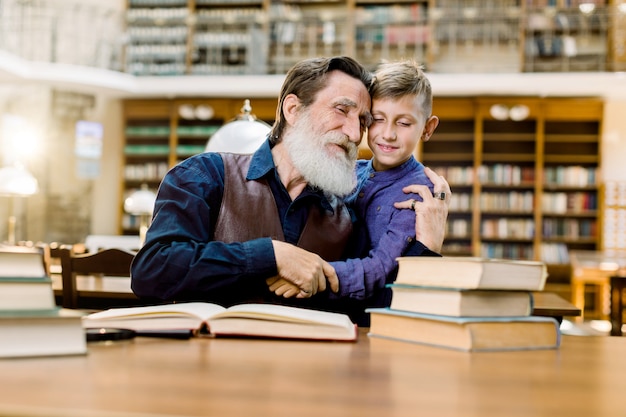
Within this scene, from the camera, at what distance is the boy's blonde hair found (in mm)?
1968

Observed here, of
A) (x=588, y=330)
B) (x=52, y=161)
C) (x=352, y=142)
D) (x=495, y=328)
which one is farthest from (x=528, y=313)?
(x=52, y=161)

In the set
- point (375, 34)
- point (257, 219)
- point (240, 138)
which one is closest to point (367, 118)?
point (257, 219)

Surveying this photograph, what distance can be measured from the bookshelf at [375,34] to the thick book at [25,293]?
9.57 meters

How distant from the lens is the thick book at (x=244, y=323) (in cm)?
127

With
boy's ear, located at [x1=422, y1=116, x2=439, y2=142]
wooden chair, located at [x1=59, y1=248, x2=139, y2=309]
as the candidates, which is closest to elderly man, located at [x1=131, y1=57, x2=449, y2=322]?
boy's ear, located at [x1=422, y1=116, x2=439, y2=142]

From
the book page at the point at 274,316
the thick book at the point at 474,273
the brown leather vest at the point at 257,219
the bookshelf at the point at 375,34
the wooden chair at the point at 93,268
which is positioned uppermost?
the bookshelf at the point at 375,34

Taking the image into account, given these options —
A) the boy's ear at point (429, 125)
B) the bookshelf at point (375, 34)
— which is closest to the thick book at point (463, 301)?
the boy's ear at point (429, 125)

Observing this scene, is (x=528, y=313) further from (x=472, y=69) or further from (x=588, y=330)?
(x=472, y=69)

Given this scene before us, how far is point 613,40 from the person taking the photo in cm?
1015

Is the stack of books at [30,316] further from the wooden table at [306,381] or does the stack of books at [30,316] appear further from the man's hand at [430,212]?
the man's hand at [430,212]

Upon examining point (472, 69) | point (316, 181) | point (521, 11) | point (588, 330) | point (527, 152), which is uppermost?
point (521, 11)

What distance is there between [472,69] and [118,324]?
10.1 m

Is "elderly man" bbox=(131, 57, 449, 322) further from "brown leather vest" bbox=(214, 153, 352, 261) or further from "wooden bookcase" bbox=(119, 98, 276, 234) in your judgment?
"wooden bookcase" bbox=(119, 98, 276, 234)

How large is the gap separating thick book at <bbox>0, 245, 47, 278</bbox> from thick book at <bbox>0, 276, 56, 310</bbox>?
2cm
